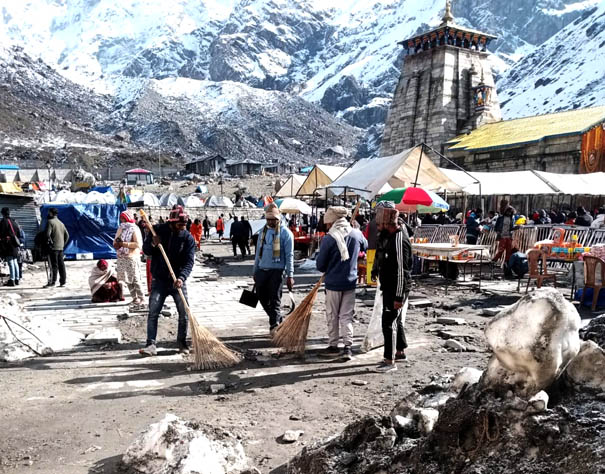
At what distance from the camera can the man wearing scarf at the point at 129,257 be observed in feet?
28.2

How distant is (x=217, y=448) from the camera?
10.7 ft

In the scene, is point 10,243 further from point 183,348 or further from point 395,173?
point 395,173

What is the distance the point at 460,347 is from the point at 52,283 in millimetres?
8601

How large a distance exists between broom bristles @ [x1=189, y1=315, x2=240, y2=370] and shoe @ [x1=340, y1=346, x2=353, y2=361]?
1.14 meters

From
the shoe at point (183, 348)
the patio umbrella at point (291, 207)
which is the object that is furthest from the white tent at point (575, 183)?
the shoe at point (183, 348)

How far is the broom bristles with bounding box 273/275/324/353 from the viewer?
5.95 meters

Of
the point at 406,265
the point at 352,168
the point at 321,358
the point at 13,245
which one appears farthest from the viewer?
the point at 352,168

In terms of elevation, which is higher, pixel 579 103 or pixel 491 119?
pixel 579 103

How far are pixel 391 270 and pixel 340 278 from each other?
67 cm

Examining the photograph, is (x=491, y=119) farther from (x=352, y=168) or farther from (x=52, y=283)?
(x=52, y=283)

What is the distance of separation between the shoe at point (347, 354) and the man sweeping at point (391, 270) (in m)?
0.41

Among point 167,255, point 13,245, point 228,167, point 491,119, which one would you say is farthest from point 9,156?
point 167,255

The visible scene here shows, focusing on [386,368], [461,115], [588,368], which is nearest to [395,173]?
[386,368]

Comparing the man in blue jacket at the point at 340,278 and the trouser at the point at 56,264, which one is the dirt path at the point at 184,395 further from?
the trouser at the point at 56,264
